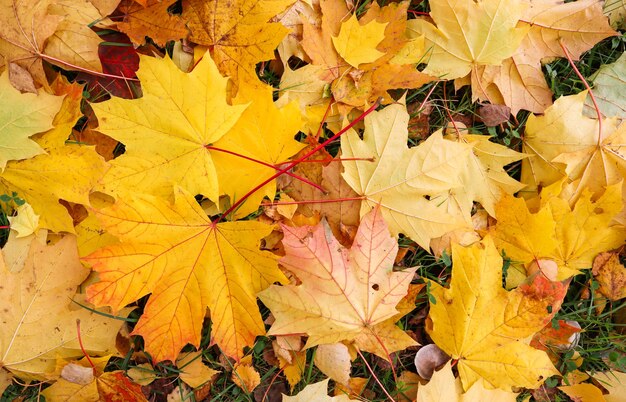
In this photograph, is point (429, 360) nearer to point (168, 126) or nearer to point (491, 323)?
point (491, 323)

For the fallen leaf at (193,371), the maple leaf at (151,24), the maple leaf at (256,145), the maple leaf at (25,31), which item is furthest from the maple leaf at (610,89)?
the maple leaf at (25,31)

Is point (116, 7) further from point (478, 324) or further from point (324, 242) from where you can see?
point (478, 324)

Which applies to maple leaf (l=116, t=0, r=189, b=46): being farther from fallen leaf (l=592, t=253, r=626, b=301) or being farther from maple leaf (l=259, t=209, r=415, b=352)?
fallen leaf (l=592, t=253, r=626, b=301)

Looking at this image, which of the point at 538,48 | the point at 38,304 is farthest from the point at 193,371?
the point at 538,48

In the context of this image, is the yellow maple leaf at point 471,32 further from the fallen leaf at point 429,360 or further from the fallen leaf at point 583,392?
the fallen leaf at point 583,392

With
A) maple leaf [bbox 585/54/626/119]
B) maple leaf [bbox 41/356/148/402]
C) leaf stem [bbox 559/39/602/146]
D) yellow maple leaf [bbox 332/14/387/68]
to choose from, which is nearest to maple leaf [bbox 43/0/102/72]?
yellow maple leaf [bbox 332/14/387/68]

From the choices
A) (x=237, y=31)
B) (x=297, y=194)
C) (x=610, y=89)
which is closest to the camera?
(x=237, y=31)
